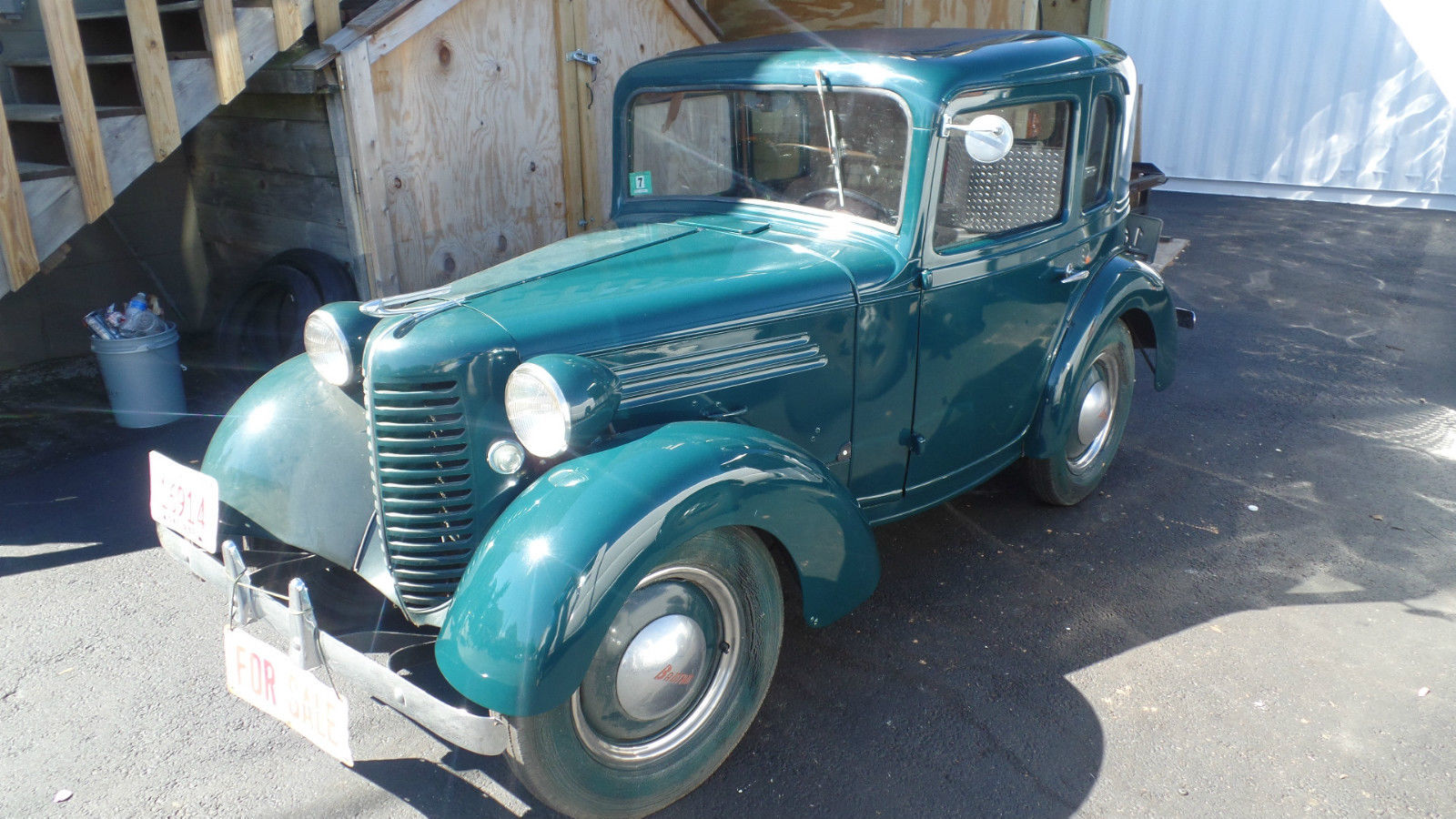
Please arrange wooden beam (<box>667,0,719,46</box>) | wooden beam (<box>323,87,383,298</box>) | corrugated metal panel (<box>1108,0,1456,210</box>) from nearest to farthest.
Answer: wooden beam (<box>323,87,383,298</box>), wooden beam (<box>667,0,719,46</box>), corrugated metal panel (<box>1108,0,1456,210</box>)

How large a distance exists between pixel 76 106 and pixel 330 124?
102cm

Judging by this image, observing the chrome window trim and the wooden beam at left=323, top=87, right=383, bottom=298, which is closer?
the chrome window trim

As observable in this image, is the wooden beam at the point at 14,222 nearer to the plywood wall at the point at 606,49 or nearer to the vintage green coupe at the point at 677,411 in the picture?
the vintage green coupe at the point at 677,411

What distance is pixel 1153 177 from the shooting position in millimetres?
6805

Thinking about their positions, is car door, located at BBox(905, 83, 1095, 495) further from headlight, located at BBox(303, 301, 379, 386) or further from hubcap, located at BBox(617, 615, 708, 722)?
headlight, located at BBox(303, 301, 379, 386)

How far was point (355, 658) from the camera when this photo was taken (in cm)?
208

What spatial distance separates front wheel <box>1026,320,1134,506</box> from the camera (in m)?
3.61

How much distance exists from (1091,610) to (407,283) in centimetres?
336

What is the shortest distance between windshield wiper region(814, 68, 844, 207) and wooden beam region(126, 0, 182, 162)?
8.88 feet

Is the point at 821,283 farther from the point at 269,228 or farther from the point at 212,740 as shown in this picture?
the point at 269,228

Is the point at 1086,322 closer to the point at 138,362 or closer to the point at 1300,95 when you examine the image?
the point at 138,362

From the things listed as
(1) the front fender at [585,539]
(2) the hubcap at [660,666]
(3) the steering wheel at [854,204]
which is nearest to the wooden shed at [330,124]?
(3) the steering wheel at [854,204]

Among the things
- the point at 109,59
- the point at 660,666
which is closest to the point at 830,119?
the point at 660,666

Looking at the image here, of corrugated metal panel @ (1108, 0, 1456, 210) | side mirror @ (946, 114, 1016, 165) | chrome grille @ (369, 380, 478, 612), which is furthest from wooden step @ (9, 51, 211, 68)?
corrugated metal panel @ (1108, 0, 1456, 210)
